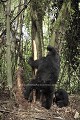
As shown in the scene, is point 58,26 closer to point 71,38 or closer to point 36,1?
point 36,1

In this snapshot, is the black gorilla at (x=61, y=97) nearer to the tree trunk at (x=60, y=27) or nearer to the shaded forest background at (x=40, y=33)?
the shaded forest background at (x=40, y=33)

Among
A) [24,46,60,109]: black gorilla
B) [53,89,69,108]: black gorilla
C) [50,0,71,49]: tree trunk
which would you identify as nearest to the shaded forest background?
[50,0,71,49]: tree trunk

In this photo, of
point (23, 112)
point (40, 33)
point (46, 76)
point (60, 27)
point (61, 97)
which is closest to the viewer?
point (46, 76)

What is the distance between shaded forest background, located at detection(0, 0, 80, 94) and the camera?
315 inches

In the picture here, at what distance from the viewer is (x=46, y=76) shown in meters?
7.12

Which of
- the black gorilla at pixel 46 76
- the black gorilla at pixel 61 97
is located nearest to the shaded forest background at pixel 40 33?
the black gorilla at pixel 46 76

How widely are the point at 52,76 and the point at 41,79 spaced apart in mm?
226

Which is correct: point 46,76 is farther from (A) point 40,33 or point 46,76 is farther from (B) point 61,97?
(A) point 40,33

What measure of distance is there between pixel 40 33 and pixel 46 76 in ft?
3.94

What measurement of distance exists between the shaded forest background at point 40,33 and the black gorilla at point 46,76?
559 millimetres

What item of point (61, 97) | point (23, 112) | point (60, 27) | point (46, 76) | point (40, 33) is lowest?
point (23, 112)

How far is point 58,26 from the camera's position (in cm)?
832

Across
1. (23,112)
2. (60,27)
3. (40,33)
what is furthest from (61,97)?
(60,27)

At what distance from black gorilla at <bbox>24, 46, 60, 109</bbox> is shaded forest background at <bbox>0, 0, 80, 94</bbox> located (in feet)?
1.83
